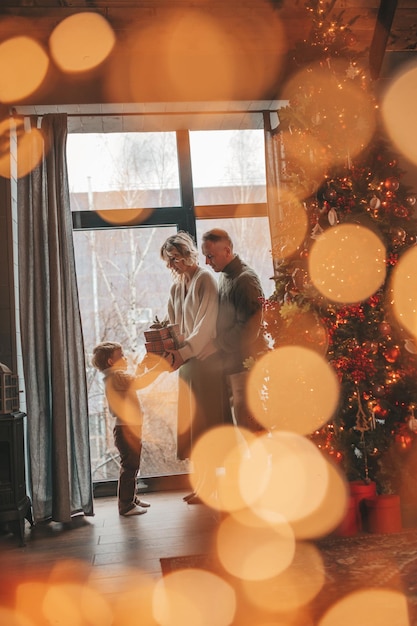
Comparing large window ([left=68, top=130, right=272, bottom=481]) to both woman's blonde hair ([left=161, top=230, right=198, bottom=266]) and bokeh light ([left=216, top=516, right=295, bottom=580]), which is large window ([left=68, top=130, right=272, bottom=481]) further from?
bokeh light ([left=216, top=516, right=295, bottom=580])

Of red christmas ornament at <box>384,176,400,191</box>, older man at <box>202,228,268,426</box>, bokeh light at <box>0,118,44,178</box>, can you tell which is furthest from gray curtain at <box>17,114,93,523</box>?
red christmas ornament at <box>384,176,400,191</box>

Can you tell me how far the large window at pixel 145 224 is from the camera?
4336 mm

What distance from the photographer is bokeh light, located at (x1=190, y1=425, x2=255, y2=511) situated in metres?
3.74

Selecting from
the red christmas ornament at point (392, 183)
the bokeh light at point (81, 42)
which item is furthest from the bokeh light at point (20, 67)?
the red christmas ornament at point (392, 183)

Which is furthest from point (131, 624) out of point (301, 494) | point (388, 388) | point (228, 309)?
point (228, 309)

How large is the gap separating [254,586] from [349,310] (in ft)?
4.91

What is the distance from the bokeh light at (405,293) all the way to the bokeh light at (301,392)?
0.47 m

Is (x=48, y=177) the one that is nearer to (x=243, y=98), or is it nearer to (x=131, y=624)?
(x=243, y=98)

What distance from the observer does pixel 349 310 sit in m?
3.28

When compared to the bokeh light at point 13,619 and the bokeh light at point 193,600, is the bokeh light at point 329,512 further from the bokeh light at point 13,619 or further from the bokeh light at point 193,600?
the bokeh light at point 13,619

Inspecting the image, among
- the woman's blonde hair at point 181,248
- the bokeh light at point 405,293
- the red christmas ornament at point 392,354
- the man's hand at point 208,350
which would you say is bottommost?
the red christmas ornament at point 392,354

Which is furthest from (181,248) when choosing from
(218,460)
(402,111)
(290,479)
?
(402,111)

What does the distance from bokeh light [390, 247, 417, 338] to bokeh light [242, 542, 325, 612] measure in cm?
131

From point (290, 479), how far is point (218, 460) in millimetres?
626
